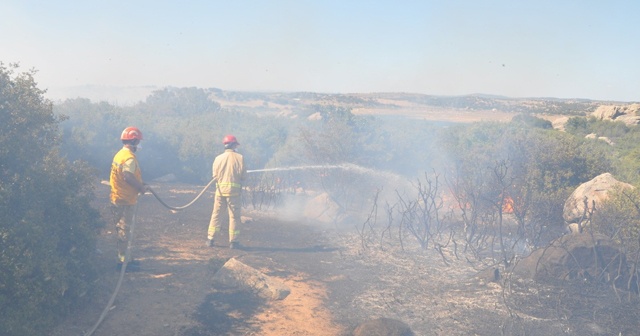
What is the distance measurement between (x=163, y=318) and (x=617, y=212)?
7536mm

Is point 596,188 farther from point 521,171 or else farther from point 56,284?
point 56,284

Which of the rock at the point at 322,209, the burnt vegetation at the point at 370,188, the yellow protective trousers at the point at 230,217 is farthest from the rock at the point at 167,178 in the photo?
the yellow protective trousers at the point at 230,217

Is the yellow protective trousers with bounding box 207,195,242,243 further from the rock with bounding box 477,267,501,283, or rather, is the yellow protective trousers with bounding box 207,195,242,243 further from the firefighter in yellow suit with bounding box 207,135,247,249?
the rock with bounding box 477,267,501,283

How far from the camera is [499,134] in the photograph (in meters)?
15.9

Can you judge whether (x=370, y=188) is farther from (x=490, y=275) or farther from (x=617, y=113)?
(x=617, y=113)

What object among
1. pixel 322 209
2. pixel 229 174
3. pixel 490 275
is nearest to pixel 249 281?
pixel 229 174

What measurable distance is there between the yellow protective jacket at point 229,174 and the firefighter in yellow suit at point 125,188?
73.3 inches

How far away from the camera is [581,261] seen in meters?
6.87

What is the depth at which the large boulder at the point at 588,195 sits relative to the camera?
950 cm

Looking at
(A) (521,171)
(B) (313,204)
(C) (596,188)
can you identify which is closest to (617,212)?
(C) (596,188)

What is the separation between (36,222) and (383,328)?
155 inches

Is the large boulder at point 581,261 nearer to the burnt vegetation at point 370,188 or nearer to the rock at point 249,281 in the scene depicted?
the burnt vegetation at point 370,188

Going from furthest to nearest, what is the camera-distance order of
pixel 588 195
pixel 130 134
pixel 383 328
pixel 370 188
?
pixel 370 188
pixel 588 195
pixel 130 134
pixel 383 328

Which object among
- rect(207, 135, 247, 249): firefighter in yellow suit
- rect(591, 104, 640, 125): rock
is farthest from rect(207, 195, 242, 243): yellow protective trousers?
rect(591, 104, 640, 125): rock
